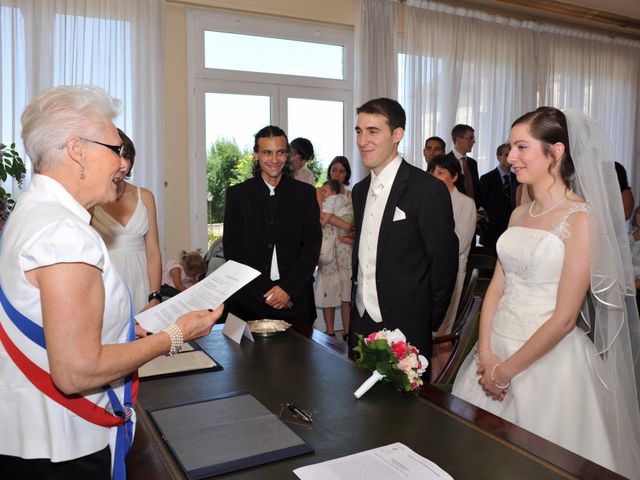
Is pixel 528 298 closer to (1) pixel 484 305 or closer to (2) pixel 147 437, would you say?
(1) pixel 484 305

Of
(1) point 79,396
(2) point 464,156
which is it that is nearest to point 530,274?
(1) point 79,396

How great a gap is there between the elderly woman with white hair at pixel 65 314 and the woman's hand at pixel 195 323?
0.03 meters

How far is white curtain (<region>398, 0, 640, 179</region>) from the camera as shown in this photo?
6.76m

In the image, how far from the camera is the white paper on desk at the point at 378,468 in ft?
4.07

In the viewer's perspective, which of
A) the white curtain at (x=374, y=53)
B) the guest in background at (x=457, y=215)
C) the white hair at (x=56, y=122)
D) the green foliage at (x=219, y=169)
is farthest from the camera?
the white curtain at (x=374, y=53)

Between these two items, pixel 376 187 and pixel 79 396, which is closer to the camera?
pixel 79 396

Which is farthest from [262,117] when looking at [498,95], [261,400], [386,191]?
[261,400]

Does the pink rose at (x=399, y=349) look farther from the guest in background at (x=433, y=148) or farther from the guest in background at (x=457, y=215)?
the guest in background at (x=433, y=148)

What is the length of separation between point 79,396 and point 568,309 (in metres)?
1.68

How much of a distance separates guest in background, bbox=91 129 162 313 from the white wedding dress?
1632 millimetres

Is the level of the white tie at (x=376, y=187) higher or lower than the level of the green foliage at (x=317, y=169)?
lower

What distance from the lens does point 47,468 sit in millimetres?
1234

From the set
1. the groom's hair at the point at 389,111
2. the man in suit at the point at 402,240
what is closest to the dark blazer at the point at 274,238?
the man in suit at the point at 402,240

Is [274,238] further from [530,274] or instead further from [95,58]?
[95,58]
